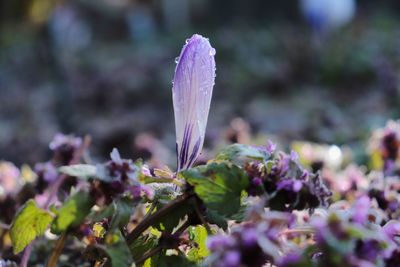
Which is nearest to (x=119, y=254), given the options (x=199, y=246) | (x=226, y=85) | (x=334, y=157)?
(x=199, y=246)

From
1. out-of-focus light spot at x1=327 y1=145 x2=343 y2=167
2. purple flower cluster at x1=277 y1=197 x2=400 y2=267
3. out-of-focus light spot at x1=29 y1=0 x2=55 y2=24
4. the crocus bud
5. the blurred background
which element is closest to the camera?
purple flower cluster at x1=277 y1=197 x2=400 y2=267

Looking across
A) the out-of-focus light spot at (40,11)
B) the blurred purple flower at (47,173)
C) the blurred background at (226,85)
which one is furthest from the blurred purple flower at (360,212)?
the out-of-focus light spot at (40,11)

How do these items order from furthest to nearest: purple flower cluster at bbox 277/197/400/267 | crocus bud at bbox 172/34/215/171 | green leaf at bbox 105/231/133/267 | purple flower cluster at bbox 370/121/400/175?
1. purple flower cluster at bbox 370/121/400/175
2. crocus bud at bbox 172/34/215/171
3. green leaf at bbox 105/231/133/267
4. purple flower cluster at bbox 277/197/400/267

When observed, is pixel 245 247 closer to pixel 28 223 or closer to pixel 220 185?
pixel 220 185

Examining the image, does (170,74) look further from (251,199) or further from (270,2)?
(251,199)

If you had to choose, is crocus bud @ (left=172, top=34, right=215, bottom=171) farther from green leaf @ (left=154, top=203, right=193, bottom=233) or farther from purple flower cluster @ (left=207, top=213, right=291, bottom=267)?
purple flower cluster @ (left=207, top=213, right=291, bottom=267)

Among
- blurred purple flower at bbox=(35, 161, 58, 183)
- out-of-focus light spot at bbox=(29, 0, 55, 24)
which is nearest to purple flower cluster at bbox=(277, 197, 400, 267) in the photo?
blurred purple flower at bbox=(35, 161, 58, 183)
